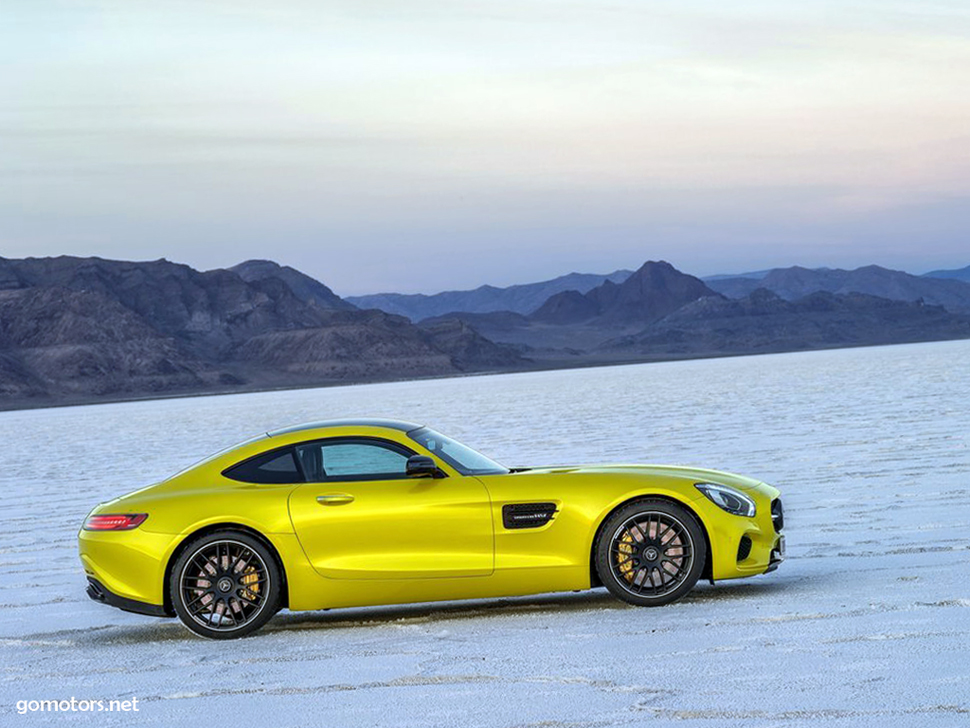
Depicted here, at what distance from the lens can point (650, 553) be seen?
940cm

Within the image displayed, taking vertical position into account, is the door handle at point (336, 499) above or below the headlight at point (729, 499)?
above

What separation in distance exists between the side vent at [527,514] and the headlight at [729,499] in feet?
3.26

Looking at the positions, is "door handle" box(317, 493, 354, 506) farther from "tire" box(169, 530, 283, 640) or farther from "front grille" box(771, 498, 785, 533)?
"front grille" box(771, 498, 785, 533)

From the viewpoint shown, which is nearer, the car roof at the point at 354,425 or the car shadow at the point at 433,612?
the car shadow at the point at 433,612

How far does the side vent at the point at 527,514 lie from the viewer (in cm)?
935

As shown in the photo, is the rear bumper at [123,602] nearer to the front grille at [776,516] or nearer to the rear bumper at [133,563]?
the rear bumper at [133,563]

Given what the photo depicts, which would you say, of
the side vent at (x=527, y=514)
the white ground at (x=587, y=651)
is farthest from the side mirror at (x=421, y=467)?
the white ground at (x=587, y=651)

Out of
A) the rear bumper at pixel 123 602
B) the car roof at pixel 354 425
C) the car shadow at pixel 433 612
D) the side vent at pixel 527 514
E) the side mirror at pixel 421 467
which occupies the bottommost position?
the car shadow at pixel 433 612

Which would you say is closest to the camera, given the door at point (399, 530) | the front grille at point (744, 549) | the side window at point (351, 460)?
the door at point (399, 530)

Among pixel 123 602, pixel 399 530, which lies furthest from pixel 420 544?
pixel 123 602

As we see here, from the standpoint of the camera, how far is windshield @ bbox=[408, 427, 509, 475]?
9.67m

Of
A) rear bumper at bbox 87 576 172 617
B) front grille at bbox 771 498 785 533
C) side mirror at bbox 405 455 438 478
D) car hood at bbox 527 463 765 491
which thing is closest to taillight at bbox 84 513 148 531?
rear bumper at bbox 87 576 172 617

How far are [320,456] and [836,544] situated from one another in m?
4.71

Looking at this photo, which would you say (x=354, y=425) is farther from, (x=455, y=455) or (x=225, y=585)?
(x=225, y=585)
